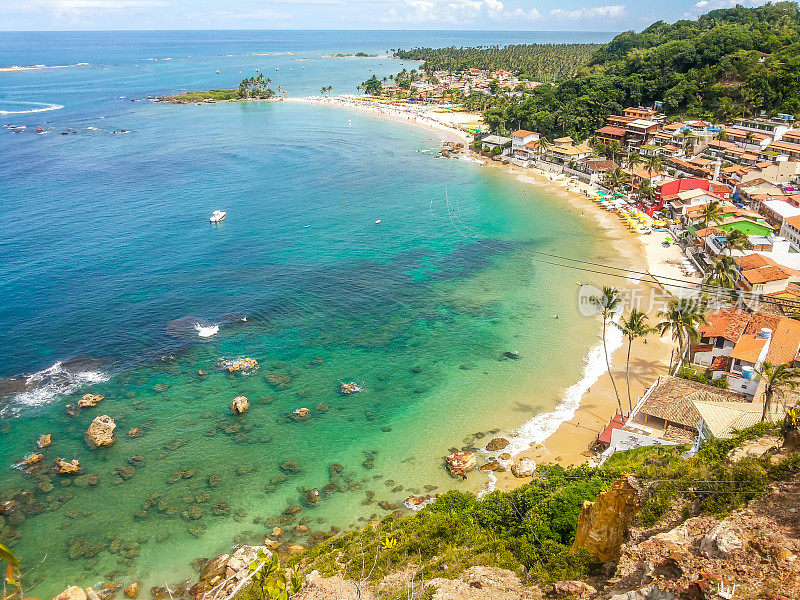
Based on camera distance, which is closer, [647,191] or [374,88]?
[647,191]

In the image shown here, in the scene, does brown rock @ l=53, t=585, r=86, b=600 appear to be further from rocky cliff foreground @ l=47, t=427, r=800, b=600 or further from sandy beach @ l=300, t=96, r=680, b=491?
sandy beach @ l=300, t=96, r=680, b=491

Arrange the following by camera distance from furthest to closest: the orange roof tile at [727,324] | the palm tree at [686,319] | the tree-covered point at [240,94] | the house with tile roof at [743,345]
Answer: the tree-covered point at [240,94] < the orange roof tile at [727,324] < the palm tree at [686,319] < the house with tile roof at [743,345]

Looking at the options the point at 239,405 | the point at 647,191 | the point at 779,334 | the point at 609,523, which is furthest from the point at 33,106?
the point at 609,523

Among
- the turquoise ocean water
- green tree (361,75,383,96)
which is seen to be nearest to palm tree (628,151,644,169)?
the turquoise ocean water

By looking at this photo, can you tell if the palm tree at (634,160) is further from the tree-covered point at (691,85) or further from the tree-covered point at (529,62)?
the tree-covered point at (529,62)

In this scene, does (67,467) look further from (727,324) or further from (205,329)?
(727,324)

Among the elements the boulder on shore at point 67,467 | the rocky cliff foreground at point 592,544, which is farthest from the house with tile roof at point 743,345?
the boulder on shore at point 67,467
